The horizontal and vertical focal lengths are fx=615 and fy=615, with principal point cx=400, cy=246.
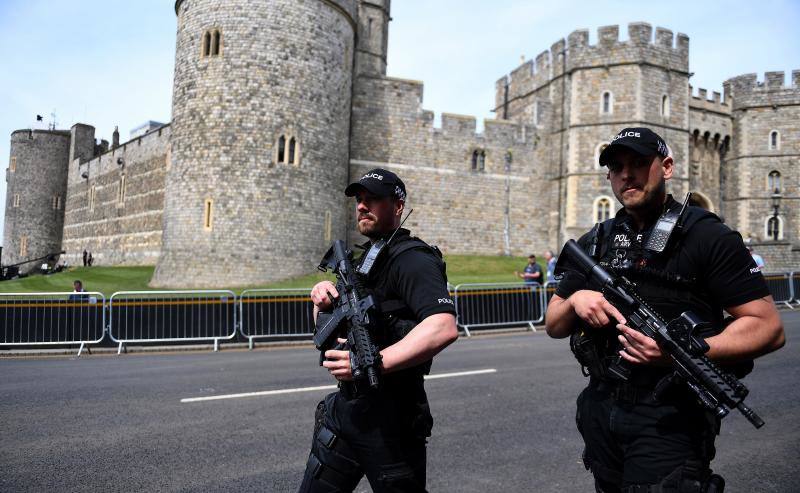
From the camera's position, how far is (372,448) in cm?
257

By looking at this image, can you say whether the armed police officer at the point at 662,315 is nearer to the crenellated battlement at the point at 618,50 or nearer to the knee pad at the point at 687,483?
the knee pad at the point at 687,483

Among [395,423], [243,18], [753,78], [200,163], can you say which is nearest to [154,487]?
[395,423]

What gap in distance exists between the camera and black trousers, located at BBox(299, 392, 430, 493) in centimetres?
255

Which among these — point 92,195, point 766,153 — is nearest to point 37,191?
point 92,195

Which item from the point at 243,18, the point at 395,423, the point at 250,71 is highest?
the point at 243,18

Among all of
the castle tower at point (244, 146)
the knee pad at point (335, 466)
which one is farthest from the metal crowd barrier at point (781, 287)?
the knee pad at point (335, 466)

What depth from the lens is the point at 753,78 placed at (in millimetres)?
34438

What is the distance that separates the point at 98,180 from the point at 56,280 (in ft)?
57.5

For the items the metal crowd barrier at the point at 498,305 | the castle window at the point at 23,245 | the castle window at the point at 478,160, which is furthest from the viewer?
the castle window at the point at 23,245

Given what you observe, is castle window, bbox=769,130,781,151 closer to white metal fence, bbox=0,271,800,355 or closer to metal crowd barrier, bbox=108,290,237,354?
white metal fence, bbox=0,271,800,355

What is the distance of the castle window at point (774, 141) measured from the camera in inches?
1344

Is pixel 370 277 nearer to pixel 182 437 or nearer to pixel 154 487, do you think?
pixel 154 487

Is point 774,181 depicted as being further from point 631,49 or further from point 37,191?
point 37,191

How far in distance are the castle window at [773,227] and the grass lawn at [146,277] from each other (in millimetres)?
14631
